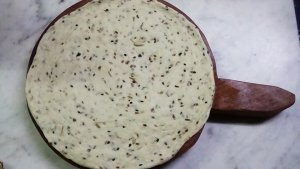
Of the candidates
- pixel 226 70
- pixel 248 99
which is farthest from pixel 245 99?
pixel 226 70

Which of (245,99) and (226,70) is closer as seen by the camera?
(245,99)

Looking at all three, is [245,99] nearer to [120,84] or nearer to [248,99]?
[248,99]

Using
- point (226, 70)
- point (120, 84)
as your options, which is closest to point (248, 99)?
point (226, 70)

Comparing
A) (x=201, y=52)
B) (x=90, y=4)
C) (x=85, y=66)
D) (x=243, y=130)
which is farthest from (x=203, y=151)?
(x=90, y=4)

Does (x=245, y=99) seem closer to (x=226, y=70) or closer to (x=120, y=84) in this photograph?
(x=226, y=70)
